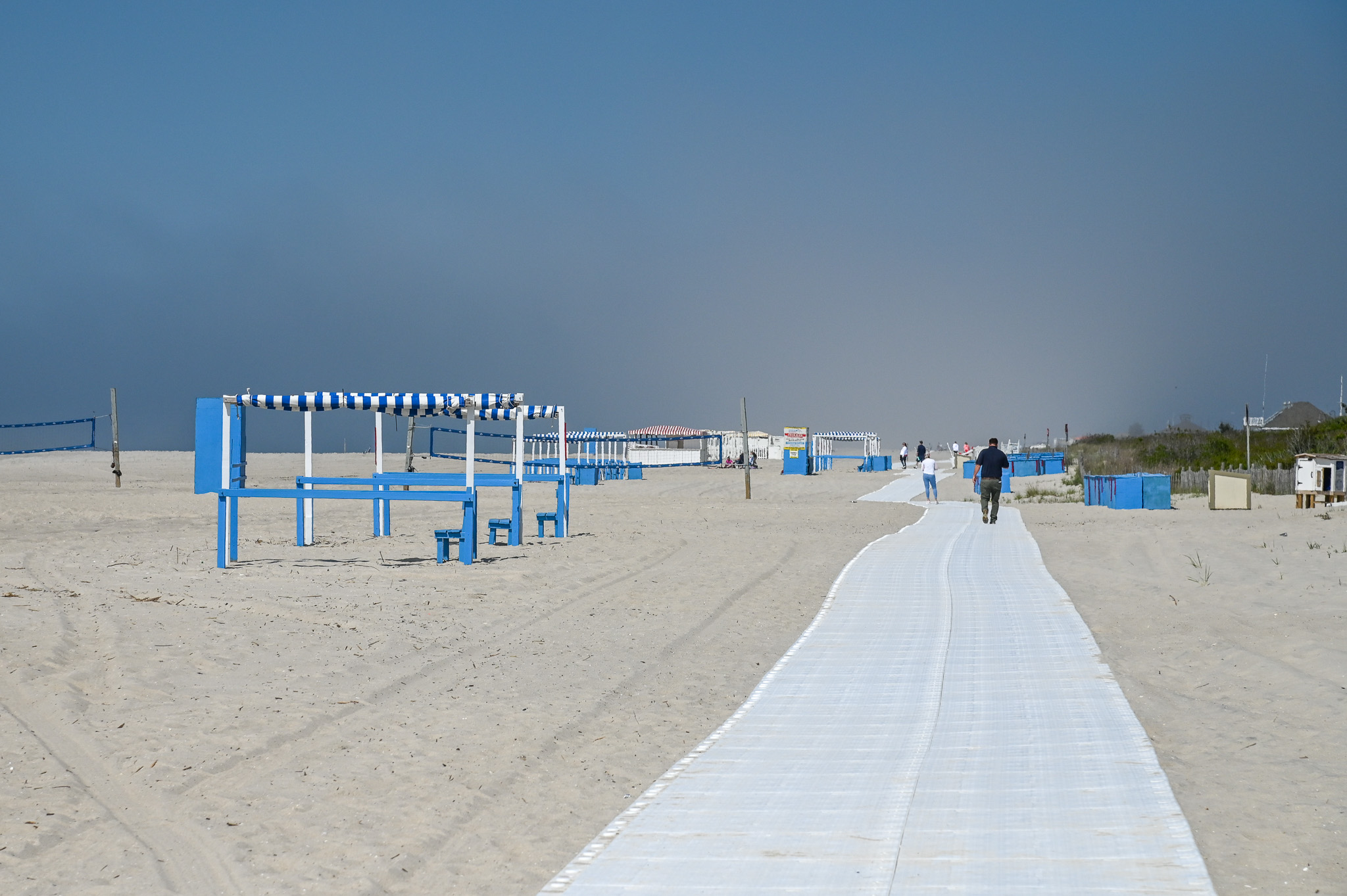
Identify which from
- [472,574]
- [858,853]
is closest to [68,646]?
[472,574]

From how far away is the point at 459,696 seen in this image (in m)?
6.73

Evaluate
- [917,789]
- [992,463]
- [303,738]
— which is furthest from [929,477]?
[917,789]

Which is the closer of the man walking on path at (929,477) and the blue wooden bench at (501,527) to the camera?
the blue wooden bench at (501,527)

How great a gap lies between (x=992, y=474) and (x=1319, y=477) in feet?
22.8

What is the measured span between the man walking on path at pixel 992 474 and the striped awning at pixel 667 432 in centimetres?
4142

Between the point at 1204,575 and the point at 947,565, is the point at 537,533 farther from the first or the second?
the point at 1204,575

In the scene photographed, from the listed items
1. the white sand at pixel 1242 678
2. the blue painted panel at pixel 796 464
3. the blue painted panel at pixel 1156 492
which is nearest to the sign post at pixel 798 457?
the blue painted panel at pixel 796 464

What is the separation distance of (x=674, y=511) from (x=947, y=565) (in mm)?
10766

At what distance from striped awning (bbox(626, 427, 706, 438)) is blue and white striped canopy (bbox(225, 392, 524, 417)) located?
47726 mm

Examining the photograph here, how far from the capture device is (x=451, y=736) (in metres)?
5.80

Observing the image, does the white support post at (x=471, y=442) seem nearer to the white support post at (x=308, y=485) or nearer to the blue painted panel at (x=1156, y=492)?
the white support post at (x=308, y=485)

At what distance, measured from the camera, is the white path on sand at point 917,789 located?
145 inches

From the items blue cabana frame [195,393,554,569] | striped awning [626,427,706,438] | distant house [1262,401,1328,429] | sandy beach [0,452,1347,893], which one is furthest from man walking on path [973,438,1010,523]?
distant house [1262,401,1328,429]

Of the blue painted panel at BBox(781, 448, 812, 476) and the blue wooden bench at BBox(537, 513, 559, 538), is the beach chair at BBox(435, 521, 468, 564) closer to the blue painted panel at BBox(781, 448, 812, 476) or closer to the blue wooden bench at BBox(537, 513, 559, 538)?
the blue wooden bench at BBox(537, 513, 559, 538)
